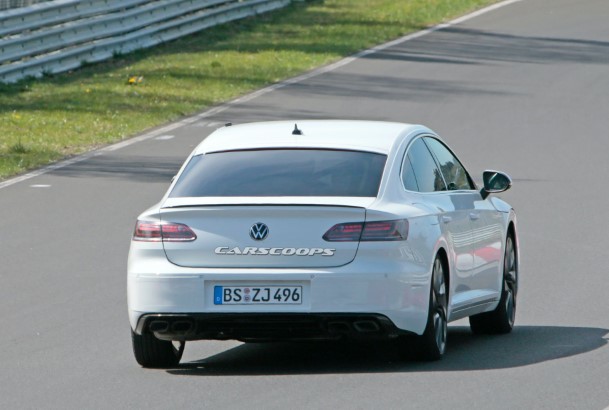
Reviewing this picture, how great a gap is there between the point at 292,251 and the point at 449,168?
1944 millimetres

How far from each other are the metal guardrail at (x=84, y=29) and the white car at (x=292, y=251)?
17.0 m

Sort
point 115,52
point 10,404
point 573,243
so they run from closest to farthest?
point 10,404
point 573,243
point 115,52

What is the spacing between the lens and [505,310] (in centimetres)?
1063

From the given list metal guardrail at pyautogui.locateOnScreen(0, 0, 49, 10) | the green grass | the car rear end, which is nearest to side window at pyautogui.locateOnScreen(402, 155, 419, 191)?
the car rear end

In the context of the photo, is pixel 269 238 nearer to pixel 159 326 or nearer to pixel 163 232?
pixel 163 232

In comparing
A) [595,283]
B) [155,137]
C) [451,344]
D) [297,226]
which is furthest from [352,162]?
[155,137]

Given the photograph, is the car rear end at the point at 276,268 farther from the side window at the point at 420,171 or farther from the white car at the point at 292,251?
the side window at the point at 420,171

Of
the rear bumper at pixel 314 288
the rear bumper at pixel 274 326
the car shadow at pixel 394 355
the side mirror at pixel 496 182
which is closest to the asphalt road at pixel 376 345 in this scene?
the car shadow at pixel 394 355

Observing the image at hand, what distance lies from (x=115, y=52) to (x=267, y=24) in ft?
18.8

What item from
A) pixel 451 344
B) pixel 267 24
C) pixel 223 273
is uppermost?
pixel 223 273

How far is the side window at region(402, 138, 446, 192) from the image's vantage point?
938 cm

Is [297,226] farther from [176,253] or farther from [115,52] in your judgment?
[115,52]

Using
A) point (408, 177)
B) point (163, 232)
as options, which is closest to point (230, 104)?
point (408, 177)

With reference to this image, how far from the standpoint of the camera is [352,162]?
919cm
